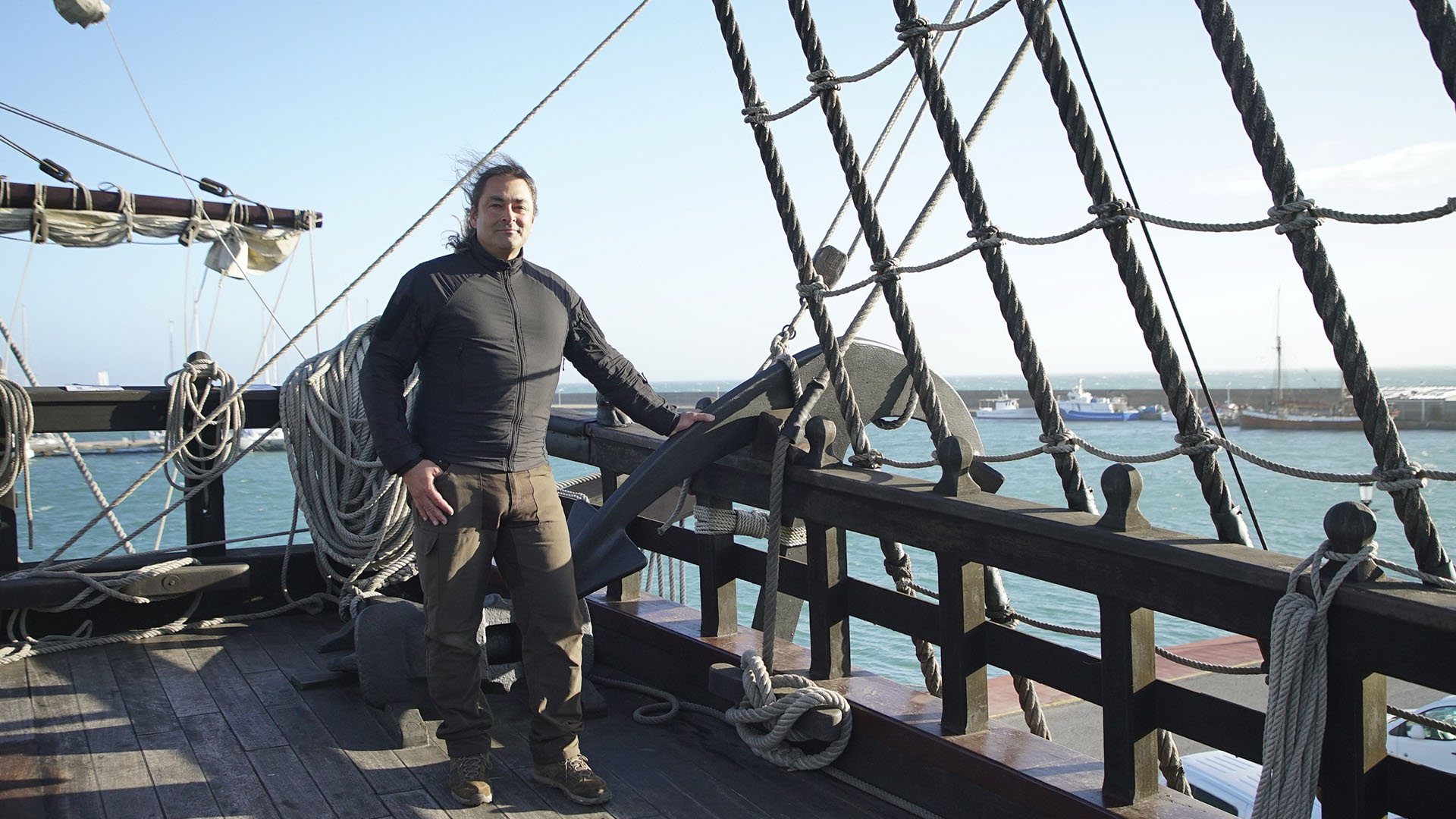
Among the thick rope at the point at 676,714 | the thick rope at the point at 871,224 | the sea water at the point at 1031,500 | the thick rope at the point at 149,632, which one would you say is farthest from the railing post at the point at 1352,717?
the thick rope at the point at 149,632

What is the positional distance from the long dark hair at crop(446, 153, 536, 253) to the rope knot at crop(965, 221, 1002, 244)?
1009 millimetres

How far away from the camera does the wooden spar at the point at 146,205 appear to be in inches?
331

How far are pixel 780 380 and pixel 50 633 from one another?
277cm

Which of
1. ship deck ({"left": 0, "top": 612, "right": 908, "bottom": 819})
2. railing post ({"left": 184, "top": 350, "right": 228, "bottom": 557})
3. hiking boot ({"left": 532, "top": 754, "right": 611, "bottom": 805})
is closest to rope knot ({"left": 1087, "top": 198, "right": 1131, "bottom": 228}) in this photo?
ship deck ({"left": 0, "top": 612, "right": 908, "bottom": 819})

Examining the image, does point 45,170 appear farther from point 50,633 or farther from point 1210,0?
point 1210,0

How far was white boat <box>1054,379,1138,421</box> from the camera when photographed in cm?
7162

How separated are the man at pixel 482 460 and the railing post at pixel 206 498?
6.80 ft

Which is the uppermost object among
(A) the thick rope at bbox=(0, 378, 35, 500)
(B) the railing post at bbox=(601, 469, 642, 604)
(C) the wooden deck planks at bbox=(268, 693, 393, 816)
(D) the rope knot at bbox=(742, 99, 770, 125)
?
(D) the rope knot at bbox=(742, 99, 770, 125)

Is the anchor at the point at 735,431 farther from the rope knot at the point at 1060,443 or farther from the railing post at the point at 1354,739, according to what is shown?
the railing post at the point at 1354,739

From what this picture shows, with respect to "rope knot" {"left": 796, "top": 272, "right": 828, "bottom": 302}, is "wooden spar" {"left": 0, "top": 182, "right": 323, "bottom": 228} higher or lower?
higher

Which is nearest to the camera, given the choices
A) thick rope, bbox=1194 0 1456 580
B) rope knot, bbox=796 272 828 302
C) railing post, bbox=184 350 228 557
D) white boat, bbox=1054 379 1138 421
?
thick rope, bbox=1194 0 1456 580

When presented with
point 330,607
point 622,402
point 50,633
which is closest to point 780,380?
point 622,402

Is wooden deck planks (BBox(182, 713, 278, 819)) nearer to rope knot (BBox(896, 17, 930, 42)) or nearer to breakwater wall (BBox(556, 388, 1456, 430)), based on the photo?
rope knot (BBox(896, 17, 930, 42))

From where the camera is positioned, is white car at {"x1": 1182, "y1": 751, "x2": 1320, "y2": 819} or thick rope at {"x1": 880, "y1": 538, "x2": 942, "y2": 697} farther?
white car at {"x1": 1182, "y1": 751, "x2": 1320, "y2": 819}
